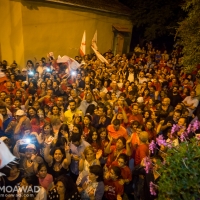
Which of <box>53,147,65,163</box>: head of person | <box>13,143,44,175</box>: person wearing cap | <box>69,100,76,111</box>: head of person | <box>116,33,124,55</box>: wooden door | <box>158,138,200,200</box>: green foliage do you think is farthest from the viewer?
<box>116,33,124,55</box>: wooden door

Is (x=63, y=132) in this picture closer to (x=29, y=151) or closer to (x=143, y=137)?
(x=29, y=151)

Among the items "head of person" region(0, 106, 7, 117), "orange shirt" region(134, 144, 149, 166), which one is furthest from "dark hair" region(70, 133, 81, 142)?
"head of person" region(0, 106, 7, 117)

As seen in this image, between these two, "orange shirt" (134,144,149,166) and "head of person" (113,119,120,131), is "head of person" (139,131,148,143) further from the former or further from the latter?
"head of person" (113,119,120,131)

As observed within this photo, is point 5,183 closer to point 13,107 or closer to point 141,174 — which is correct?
point 141,174

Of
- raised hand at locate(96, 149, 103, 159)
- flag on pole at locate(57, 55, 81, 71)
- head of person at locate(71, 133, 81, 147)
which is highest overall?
flag on pole at locate(57, 55, 81, 71)

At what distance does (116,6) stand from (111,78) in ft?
35.1

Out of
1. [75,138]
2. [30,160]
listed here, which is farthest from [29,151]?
[75,138]

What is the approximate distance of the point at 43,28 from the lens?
1181cm

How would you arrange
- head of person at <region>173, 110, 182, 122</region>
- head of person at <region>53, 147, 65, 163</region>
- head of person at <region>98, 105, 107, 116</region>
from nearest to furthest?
head of person at <region>53, 147, 65, 163</region> → head of person at <region>173, 110, 182, 122</region> → head of person at <region>98, 105, 107, 116</region>

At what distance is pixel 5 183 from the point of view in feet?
12.1

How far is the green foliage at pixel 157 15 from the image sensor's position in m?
17.9

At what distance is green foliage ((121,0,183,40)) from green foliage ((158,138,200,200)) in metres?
Result: 17.4

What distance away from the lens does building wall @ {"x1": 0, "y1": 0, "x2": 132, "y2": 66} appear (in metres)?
10.9

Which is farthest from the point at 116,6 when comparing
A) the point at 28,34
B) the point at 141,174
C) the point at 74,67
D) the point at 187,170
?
the point at 187,170
